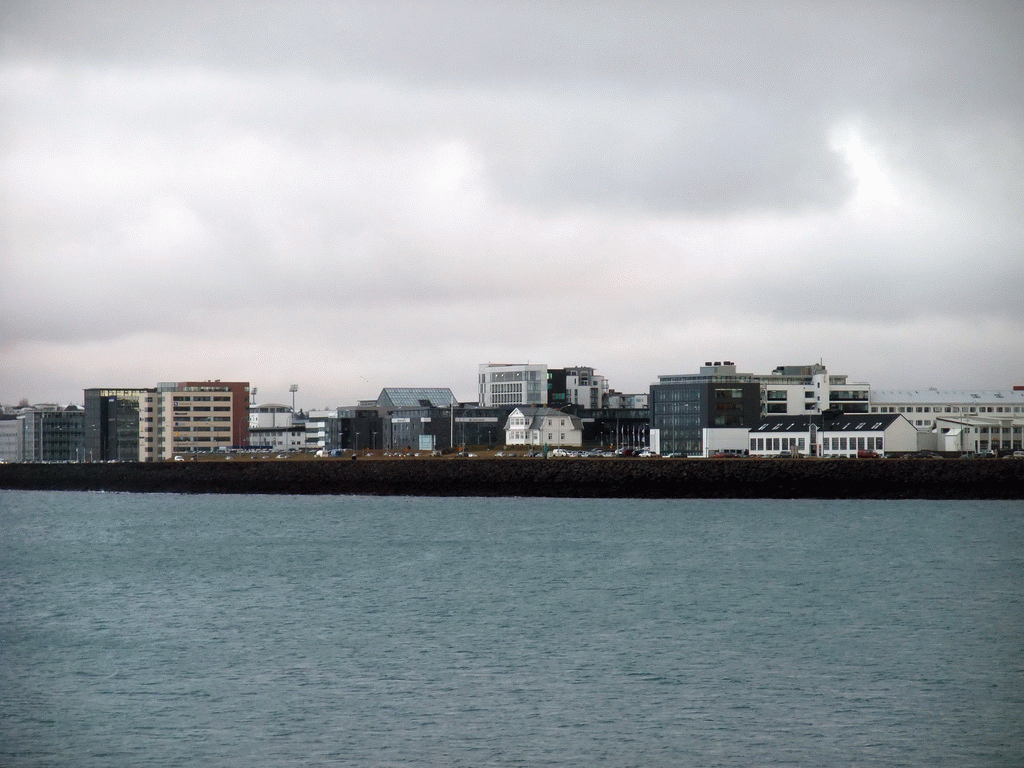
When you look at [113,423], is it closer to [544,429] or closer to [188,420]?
[188,420]

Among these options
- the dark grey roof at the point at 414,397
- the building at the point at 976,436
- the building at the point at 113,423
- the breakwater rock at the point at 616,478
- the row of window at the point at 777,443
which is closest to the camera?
the breakwater rock at the point at 616,478

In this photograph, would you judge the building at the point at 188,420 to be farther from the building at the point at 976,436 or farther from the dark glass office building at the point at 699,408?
the building at the point at 976,436

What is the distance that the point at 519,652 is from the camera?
35156 mm

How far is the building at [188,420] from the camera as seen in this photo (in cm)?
19075

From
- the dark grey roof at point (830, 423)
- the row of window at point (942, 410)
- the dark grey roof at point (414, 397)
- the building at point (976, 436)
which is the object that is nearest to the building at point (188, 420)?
the dark grey roof at point (414, 397)

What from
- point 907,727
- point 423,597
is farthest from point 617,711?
point 423,597

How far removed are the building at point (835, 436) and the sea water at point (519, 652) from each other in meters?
52.2

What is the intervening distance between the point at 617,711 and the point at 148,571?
118ft

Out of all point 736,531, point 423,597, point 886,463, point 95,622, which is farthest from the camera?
point 886,463

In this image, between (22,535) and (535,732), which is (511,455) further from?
(535,732)

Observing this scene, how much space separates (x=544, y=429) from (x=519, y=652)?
117662 millimetres

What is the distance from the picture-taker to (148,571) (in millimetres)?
59125

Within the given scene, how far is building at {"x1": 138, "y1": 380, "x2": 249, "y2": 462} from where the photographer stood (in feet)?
626

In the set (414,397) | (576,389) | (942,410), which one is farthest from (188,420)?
(942,410)
